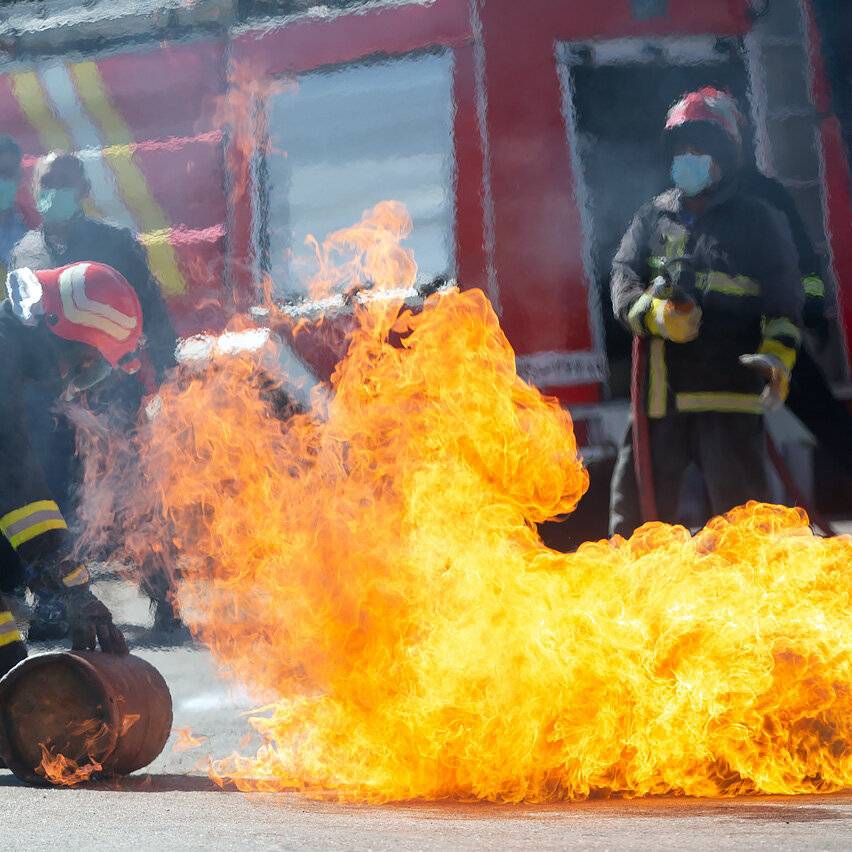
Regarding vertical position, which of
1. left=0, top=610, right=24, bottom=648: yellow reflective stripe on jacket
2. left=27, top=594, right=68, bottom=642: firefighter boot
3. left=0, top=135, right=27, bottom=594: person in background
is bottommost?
left=27, top=594, right=68, bottom=642: firefighter boot

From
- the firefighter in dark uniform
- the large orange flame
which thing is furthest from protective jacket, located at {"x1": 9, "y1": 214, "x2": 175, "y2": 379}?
the large orange flame

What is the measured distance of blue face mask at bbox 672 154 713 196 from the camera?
5363 millimetres

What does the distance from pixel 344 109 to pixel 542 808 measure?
522 cm

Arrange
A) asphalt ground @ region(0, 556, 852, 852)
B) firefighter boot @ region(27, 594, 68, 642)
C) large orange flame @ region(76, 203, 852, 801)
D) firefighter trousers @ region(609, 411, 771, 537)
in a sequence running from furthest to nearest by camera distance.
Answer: firefighter boot @ region(27, 594, 68, 642) → firefighter trousers @ region(609, 411, 771, 537) → large orange flame @ region(76, 203, 852, 801) → asphalt ground @ region(0, 556, 852, 852)

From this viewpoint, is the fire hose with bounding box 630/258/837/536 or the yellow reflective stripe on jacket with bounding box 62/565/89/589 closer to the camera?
the yellow reflective stripe on jacket with bounding box 62/565/89/589

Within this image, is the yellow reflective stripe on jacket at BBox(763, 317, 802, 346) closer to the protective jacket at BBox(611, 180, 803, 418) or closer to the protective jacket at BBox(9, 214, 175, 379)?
the protective jacket at BBox(611, 180, 803, 418)

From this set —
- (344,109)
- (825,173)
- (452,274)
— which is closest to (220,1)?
(344,109)

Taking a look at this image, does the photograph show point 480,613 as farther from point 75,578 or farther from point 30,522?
point 30,522

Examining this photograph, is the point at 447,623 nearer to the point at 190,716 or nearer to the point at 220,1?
the point at 190,716

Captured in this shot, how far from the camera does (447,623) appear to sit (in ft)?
13.2

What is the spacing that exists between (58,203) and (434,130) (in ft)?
7.99

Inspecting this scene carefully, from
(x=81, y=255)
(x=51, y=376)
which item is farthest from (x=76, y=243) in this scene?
(x=51, y=376)

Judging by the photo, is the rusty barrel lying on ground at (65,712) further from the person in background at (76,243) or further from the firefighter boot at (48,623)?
the person in background at (76,243)

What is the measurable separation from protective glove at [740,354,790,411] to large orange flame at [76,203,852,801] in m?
0.41
